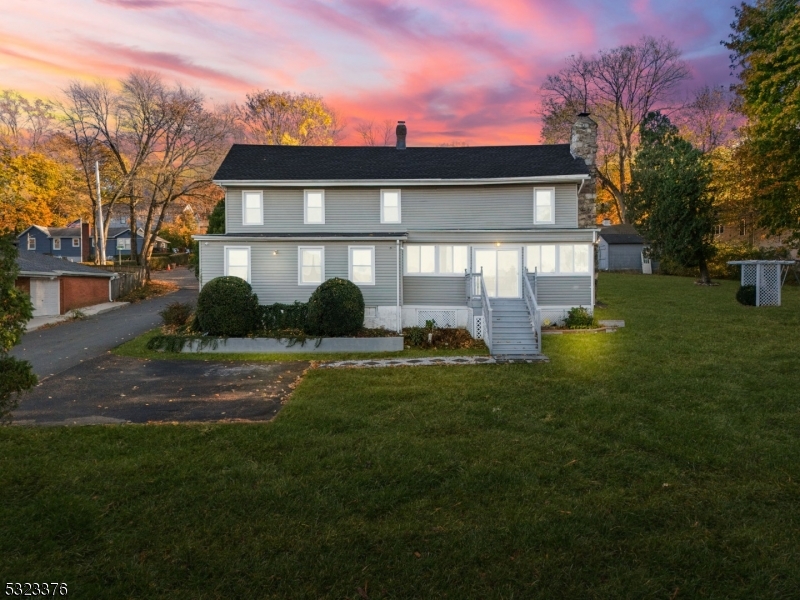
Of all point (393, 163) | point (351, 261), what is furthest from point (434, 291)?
point (393, 163)

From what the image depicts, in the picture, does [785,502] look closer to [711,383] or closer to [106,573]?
[711,383]

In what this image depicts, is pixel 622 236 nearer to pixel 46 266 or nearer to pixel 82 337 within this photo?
pixel 82 337

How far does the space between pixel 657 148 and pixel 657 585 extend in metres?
45.3

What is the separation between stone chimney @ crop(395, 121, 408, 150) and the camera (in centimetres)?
2438

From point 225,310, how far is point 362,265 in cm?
513

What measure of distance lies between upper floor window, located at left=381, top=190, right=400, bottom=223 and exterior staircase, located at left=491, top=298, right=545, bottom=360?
5.27 meters

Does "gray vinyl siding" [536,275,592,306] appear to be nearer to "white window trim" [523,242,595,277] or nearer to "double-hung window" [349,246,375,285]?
"white window trim" [523,242,595,277]

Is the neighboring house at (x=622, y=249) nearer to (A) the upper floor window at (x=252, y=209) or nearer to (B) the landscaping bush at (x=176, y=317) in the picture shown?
(A) the upper floor window at (x=252, y=209)

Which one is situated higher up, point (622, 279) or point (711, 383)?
point (622, 279)

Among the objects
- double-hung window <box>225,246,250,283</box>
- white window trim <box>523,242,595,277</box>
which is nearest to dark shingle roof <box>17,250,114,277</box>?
double-hung window <box>225,246,250,283</box>

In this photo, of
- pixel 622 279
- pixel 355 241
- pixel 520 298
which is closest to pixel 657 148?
pixel 622 279

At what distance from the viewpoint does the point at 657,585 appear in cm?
419

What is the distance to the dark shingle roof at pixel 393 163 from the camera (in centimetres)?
2052

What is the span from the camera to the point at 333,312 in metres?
16.5
